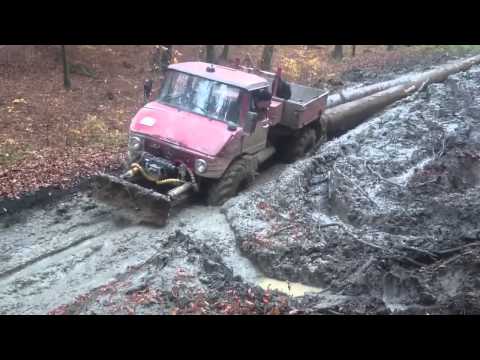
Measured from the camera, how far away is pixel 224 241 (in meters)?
8.22

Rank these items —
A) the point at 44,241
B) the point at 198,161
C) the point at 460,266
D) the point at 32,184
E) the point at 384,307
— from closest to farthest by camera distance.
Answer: the point at 384,307 → the point at 460,266 → the point at 44,241 → the point at 198,161 → the point at 32,184

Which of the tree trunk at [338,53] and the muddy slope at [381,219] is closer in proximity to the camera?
the muddy slope at [381,219]

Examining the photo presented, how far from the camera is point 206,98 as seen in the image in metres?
9.78

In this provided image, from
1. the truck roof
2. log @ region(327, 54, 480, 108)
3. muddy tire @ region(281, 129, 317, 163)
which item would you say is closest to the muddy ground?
muddy tire @ region(281, 129, 317, 163)

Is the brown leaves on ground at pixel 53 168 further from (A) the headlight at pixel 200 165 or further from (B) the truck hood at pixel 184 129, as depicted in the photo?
(A) the headlight at pixel 200 165

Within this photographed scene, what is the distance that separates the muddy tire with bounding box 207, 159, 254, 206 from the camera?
9.49 meters

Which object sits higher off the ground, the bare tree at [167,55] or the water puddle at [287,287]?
the bare tree at [167,55]

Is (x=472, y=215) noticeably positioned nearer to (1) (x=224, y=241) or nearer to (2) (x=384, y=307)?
(2) (x=384, y=307)

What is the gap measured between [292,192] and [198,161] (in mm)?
1959

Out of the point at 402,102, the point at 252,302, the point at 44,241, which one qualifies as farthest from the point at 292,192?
the point at 402,102

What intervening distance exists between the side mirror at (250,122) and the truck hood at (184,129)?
251 millimetres

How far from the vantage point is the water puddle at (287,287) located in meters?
7.17

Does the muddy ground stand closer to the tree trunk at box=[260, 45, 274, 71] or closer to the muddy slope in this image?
the muddy slope

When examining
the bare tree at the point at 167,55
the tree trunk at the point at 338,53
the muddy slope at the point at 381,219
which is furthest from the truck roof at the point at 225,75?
the tree trunk at the point at 338,53
